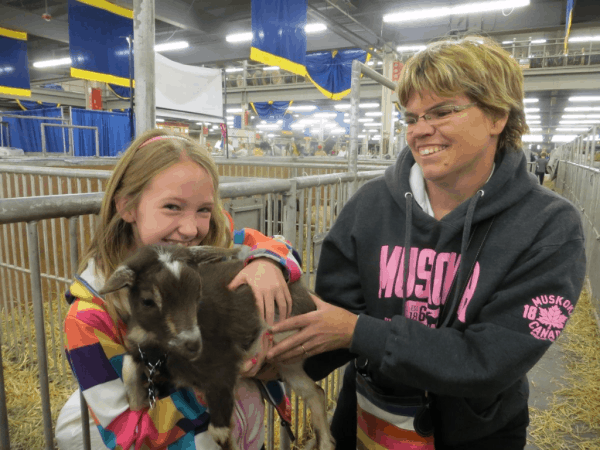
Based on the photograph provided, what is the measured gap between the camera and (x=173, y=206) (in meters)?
1.20

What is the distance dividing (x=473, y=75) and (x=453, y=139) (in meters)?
0.19

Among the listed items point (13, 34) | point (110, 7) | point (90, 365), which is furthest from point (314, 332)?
point (13, 34)

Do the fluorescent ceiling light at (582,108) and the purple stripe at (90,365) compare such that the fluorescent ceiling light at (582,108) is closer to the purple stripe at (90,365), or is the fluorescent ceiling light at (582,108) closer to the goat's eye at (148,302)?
the goat's eye at (148,302)

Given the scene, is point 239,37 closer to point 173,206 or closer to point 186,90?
point 186,90

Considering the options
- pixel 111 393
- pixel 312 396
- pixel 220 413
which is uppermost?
pixel 111 393

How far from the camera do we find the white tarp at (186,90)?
3.88 metres

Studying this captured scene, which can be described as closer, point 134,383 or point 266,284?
point 134,383

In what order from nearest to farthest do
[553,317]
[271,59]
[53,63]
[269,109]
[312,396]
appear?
[553,317] < [312,396] < [271,59] < [53,63] < [269,109]

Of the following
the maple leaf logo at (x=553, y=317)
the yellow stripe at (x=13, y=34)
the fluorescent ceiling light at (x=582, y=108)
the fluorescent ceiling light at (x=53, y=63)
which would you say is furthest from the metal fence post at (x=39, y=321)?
the fluorescent ceiling light at (x=582, y=108)

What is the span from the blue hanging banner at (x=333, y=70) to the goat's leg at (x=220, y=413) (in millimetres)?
15361

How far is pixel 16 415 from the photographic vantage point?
100 inches

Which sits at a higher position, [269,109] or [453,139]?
[269,109]

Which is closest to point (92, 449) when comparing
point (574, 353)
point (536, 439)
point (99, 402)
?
point (99, 402)

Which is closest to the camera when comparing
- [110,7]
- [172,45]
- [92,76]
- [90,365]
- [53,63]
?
[90,365]
